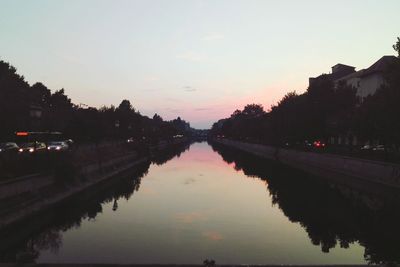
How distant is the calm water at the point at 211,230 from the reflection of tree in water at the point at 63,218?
0.06 metres

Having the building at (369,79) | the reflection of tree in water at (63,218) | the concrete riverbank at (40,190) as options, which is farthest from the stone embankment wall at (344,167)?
the concrete riverbank at (40,190)

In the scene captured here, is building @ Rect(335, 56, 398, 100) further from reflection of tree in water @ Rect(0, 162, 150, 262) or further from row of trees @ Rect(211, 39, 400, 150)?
reflection of tree in water @ Rect(0, 162, 150, 262)

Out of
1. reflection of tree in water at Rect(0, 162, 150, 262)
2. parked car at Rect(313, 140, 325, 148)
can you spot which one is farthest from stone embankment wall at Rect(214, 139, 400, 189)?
reflection of tree in water at Rect(0, 162, 150, 262)

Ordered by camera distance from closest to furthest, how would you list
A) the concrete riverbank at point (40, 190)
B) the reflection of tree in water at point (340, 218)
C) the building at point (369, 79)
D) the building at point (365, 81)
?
the reflection of tree in water at point (340, 218) → the concrete riverbank at point (40, 190) → the building at point (365, 81) → the building at point (369, 79)

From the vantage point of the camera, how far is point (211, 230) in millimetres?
25188

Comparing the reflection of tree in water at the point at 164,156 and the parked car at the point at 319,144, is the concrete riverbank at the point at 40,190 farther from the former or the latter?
the reflection of tree in water at the point at 164,156

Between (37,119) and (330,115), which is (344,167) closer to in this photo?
(330,115)

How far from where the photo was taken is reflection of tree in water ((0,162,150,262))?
19.8 meters

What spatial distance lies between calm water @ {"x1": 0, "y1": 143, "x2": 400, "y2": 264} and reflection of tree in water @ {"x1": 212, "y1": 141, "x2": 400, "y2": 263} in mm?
51

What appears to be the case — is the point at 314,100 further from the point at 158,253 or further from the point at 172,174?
the point at 158,253

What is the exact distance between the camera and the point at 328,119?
6494cm

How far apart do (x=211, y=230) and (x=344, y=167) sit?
2496 centimetres

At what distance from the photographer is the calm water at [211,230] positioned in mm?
19984

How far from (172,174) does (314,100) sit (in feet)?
74.8
